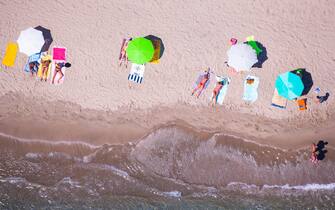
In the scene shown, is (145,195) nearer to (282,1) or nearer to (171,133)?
(171,133)

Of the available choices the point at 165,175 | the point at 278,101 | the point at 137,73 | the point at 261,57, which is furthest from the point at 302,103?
the point at 137,73

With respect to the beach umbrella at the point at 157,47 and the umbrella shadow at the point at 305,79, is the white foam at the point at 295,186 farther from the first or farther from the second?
the beach umbrella at the point at 157,47

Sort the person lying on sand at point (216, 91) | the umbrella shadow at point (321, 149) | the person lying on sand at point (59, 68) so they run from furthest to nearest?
the person lying on sand at point (59, 68)
the person lying on sand at point (216, 91)
the umbrella shadow at point (321, 149)

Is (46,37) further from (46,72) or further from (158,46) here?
(158,46)

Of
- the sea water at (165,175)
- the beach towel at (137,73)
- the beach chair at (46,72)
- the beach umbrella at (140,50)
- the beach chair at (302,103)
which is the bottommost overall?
the sea water at (165,175)

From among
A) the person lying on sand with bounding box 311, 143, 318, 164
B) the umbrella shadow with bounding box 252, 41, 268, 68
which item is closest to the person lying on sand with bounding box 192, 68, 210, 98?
the umbrella shadow with bounding box 252, 41, 268, 68

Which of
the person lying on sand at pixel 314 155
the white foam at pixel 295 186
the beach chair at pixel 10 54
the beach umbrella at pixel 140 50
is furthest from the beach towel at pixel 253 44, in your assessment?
the beach chair at pixel 10 54
